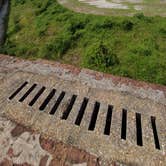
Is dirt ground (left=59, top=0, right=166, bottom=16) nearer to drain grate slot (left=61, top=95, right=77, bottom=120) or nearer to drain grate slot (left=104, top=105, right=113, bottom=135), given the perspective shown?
drain grate slot (left=61, top=95, right=77, bottom=120)

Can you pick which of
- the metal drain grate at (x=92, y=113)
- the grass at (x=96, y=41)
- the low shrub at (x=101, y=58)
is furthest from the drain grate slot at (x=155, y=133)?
the low shrub at (x=101, y=58)

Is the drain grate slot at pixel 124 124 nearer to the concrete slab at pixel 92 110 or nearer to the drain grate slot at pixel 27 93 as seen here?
the concrete slab at pixel 92 110

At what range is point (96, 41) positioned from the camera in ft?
30.0

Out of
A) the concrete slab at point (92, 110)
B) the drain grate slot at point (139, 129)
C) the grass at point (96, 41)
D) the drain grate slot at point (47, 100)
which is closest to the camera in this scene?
the concrete slab at point (92, 110)

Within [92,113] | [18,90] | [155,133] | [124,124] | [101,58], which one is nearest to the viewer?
[155,133]

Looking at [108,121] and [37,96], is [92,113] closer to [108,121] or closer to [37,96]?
[108,121]

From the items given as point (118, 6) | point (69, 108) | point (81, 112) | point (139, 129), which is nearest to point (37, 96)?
point (69, 108)

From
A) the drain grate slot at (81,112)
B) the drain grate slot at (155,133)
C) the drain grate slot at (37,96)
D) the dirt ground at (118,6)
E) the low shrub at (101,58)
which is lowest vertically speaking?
the drain grate slot at (155,133)

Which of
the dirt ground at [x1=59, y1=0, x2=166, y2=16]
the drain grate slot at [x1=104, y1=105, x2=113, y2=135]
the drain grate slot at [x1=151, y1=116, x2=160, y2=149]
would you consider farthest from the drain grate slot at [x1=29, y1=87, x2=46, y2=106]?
the dirt ground at [x1=59, y1=0, x2=166, y2=16]

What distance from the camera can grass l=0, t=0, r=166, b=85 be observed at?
786cm

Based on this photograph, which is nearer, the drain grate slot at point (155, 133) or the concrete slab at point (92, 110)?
the concrete slab at point (92, 110)

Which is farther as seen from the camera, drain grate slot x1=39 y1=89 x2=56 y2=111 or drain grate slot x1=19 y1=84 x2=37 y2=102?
drain grate slot x1=19 y1=84 x2=37 y2=102

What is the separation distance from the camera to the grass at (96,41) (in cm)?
786

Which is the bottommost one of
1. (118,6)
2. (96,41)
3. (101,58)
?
(101,58)
